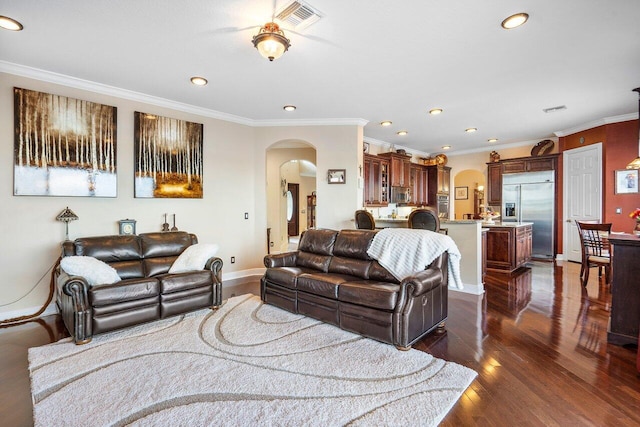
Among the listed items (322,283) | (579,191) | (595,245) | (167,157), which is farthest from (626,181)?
(167,157)

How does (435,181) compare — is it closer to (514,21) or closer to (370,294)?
(514,21)

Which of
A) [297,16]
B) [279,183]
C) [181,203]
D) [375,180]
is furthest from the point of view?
[279,183]

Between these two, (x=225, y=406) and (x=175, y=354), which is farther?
(x=175, y=354)

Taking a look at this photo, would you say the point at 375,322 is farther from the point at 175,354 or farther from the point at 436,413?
the point at 175,354

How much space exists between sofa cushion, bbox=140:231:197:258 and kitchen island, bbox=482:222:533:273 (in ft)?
16.9

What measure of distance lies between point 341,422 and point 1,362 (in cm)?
282

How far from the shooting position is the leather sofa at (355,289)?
2613 mm

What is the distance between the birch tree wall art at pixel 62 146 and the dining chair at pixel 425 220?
421 cm

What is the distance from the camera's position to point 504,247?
5.50 meters

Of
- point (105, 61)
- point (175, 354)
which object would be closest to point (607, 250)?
point (175, 354)

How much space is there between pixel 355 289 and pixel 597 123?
6.21m

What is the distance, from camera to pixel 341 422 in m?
1.70

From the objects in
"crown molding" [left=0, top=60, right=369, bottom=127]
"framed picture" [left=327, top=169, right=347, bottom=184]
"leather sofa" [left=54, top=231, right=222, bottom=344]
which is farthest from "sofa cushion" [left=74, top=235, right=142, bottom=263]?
"framed picture" [left=327, top=169, right=347, bottom=184]

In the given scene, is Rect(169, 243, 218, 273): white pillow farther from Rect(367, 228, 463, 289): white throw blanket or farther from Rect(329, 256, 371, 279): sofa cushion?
Rect(367, 228, 463, 289): white throw blanket
